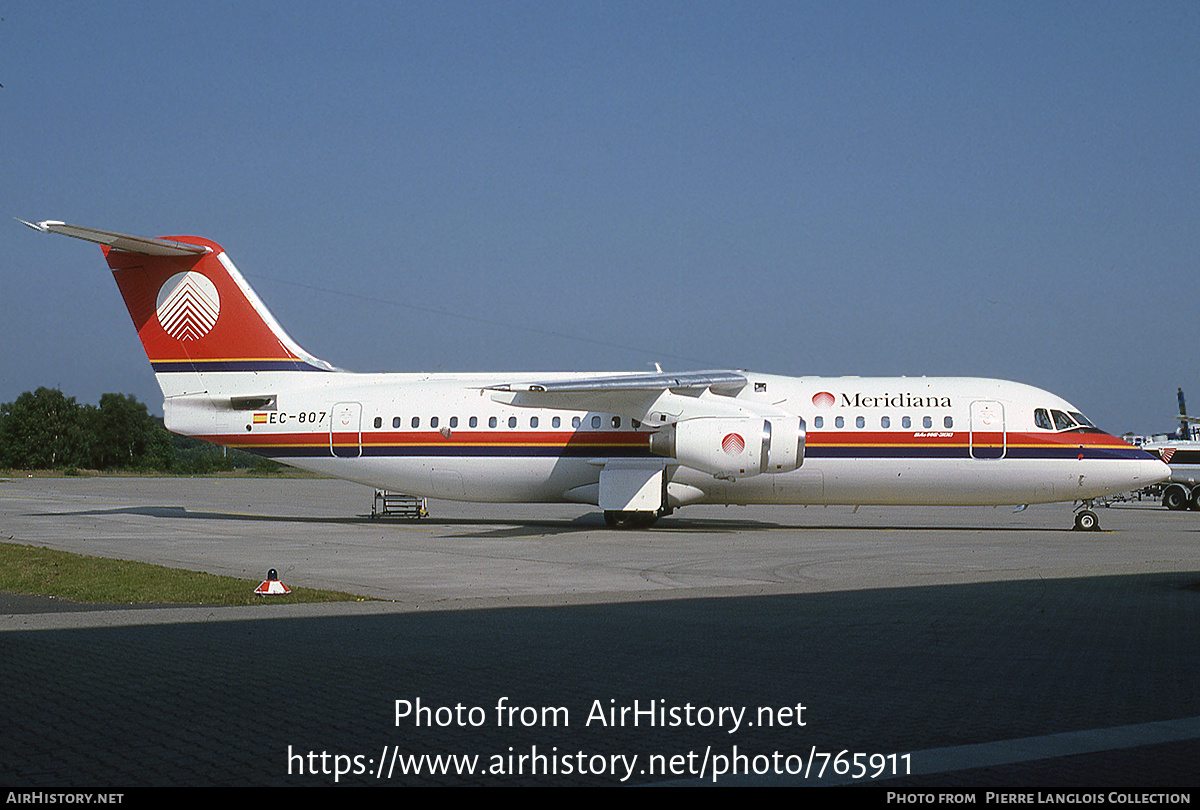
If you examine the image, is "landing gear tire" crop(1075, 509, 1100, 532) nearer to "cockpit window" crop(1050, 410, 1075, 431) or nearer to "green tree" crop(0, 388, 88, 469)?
"cockpit window" crop(1050, 410, 1075, 431)

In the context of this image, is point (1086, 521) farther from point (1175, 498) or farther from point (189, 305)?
point (189, 305)

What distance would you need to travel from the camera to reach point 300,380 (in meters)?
27.7

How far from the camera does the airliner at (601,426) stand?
25188 millimetres

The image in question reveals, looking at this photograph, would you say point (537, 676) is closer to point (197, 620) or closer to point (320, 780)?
point (320, 780)

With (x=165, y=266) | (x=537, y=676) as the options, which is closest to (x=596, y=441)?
(x=165, y=266)

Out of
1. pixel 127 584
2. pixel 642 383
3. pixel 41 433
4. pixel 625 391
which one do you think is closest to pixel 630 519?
pixel 625 391

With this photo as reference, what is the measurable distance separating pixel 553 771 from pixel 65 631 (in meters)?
6.92

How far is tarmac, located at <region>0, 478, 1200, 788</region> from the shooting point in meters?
5.88

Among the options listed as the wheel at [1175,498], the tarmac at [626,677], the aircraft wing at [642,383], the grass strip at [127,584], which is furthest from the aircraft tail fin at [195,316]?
the wheel at [1175,498]

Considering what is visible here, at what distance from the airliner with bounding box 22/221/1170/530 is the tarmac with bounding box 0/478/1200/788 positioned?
23.5 ft

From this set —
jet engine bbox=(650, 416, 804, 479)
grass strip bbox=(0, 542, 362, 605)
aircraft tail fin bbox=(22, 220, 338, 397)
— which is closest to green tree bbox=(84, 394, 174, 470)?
aircraft tail fin bbox=(22, 220, 338, 397)

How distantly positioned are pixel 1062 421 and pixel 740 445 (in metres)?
8.16

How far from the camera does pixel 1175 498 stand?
1534 inches

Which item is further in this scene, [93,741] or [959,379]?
[959,379]
